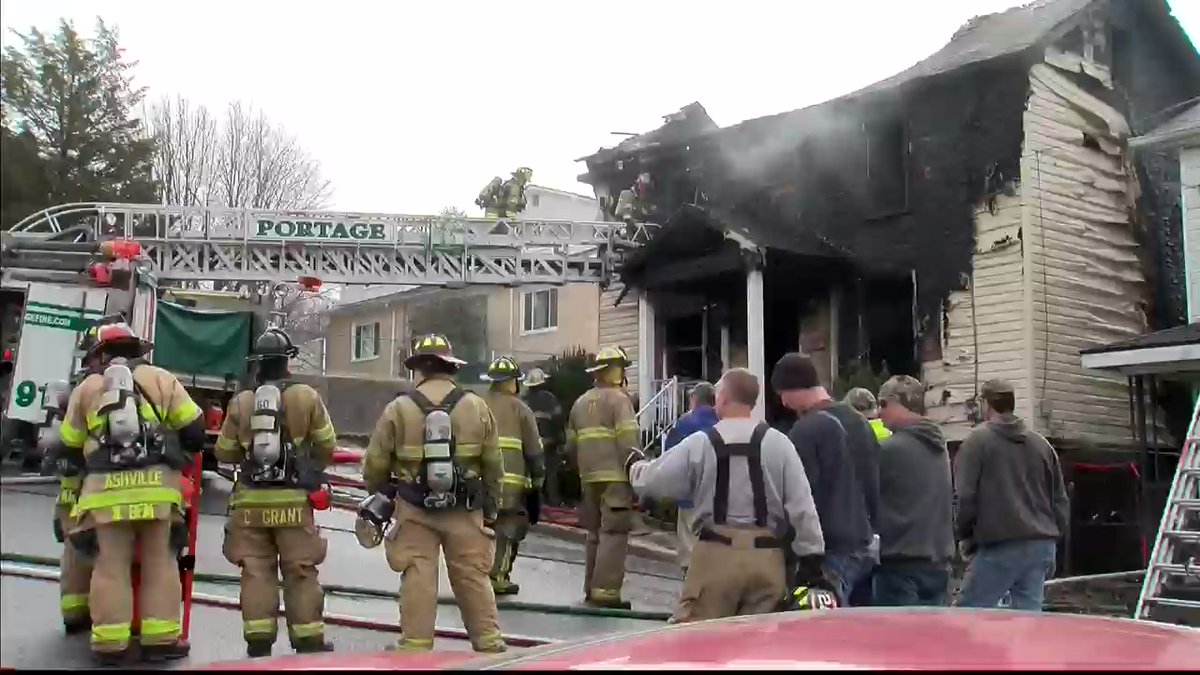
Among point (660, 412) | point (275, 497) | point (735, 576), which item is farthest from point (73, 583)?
point (660, 412)

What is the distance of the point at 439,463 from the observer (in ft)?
18.0

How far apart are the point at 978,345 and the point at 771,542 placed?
11230 millimetres

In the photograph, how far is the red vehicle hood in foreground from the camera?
69.7 inches

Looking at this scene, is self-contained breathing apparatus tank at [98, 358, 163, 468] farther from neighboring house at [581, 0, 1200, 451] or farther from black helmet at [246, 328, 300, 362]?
neighboring house at [581, 0, 1200, 451]

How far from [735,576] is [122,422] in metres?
2.80

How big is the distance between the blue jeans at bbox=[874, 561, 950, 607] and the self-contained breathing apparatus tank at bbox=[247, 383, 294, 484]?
10.2 ft

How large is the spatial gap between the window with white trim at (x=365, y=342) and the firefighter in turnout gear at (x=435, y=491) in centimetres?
2551

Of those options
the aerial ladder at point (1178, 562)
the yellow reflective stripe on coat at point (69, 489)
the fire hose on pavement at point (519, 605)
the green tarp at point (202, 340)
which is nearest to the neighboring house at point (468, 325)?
the green tarp at point (202, 340)

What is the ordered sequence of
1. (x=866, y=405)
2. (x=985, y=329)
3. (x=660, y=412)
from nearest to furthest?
(x=866, y=405) < (x=985, y=329) < (x=660, y=412)

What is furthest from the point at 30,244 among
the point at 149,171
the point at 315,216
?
the point at 315,216

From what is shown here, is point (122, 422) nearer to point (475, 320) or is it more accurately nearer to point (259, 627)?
point (259, 627)

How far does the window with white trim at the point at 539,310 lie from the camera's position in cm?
2511

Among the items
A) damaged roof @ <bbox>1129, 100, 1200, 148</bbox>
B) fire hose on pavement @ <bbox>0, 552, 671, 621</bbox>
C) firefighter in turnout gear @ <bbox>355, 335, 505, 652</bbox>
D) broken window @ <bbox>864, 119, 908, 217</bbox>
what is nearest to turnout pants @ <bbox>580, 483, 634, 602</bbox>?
fire hose on pavement @ <bbox>0, 552, 671, 621</bbox>

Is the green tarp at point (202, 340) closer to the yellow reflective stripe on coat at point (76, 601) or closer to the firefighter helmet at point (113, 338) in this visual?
the yellow reflective stripe on coat at point (76, 601)
